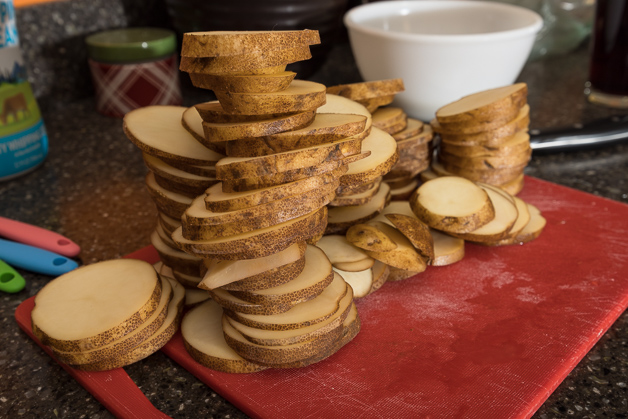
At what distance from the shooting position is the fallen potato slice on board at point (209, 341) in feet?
3.35

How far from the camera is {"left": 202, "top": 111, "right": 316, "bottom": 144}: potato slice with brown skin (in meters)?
0.95

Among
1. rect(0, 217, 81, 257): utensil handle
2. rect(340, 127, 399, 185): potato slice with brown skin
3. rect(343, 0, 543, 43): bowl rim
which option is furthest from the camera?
rect(343, 0, 543, 43): bowl rim

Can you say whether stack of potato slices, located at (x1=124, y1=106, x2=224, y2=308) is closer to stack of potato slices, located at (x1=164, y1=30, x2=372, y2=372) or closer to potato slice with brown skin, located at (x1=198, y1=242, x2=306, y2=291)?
stack of potato slices, located at (x1=164, y1=30, x2=372, y2=372)

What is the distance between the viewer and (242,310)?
3.31ft

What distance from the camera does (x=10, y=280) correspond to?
1.28m

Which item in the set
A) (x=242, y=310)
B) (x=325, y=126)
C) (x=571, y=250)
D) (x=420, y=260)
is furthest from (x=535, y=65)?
(x=242, y=310)

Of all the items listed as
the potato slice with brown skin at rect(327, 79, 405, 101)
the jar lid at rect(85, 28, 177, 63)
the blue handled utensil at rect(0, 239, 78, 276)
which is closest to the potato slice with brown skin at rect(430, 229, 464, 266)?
the potato slice with brown skin at rect(327, 79, 405, 101)

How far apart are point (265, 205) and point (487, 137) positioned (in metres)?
0.77

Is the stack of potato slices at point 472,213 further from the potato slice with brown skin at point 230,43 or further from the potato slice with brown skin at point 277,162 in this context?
the potato slice with brown skin at point 230,43

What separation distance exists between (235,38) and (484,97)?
0.83 meters

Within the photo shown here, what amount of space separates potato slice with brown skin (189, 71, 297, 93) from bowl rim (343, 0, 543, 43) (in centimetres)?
86

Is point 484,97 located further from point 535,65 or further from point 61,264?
point 535,65

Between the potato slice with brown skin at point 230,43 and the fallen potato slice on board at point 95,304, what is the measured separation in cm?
45

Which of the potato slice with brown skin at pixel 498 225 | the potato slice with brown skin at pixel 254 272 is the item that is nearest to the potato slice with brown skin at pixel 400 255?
the potato slice with brown skin at pixel 498 225
